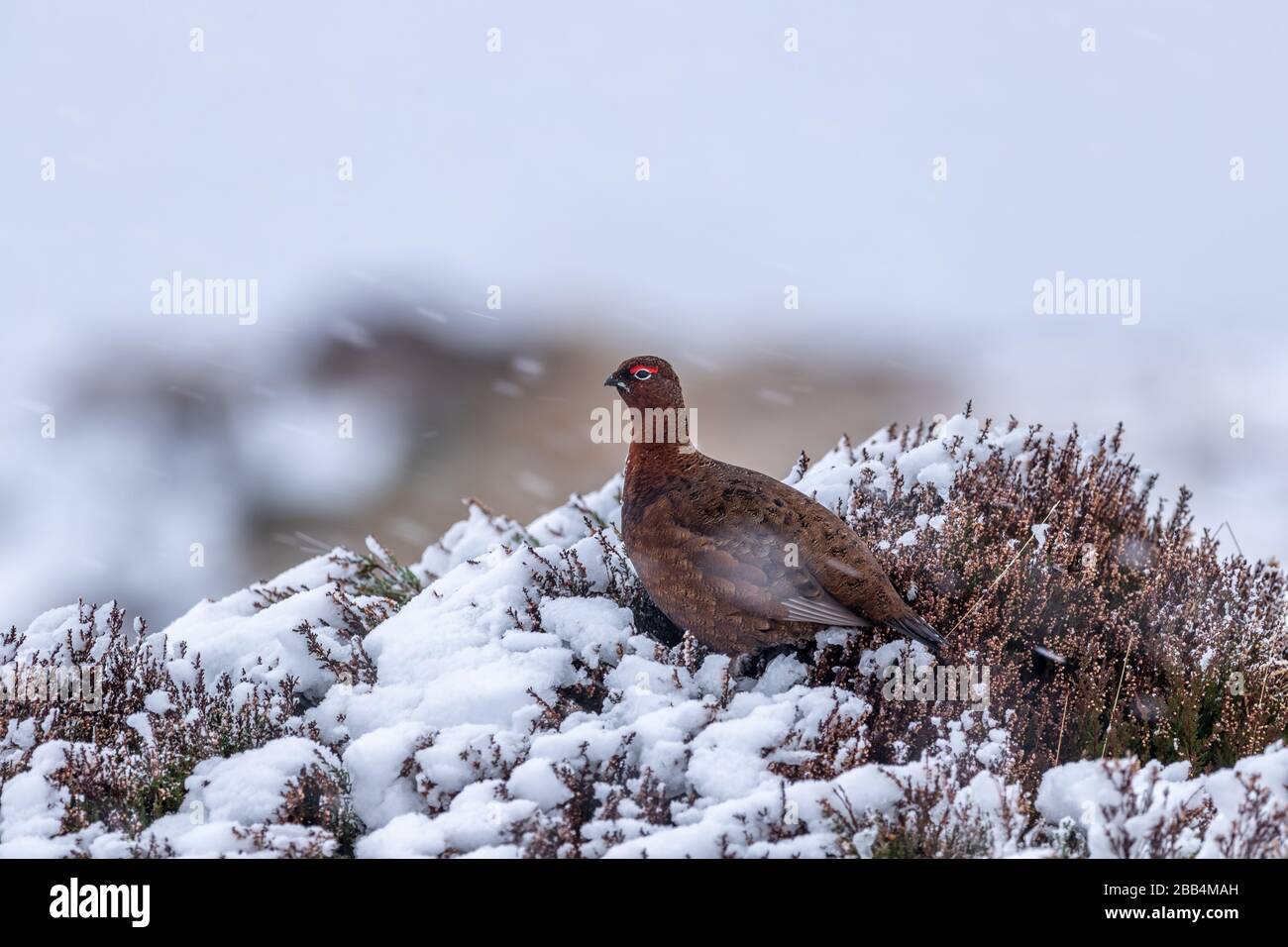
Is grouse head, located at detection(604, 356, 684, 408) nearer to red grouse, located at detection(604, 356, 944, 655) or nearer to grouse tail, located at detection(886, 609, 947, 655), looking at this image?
red grouse, located at detection(604, 356, 944, 655)

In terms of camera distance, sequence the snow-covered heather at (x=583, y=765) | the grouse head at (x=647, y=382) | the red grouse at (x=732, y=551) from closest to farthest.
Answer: the snow-covered heather at (x=583, y=765), the red grouse at (x=732, y=551), the grouse head at (x=647, y=382)

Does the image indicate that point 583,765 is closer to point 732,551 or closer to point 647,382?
point 732,551

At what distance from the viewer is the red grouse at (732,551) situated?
3285 mm

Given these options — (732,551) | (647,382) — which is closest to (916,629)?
(732,551)

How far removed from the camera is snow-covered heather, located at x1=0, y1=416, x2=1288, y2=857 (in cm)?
285

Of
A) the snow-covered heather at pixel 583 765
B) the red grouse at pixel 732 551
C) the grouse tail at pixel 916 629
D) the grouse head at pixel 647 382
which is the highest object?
the grouse head at pixel 647 382

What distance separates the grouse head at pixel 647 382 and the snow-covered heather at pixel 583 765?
609 millimetres

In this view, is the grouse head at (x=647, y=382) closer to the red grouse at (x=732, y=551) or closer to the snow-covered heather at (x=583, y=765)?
the red grouse at (x=732, y=551)

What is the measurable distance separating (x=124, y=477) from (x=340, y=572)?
23.9 ft

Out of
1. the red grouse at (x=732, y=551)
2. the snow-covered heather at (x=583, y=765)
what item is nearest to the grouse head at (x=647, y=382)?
the red grouse at (x=732, y=551)

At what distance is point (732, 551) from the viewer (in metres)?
3.37

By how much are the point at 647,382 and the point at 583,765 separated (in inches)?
53.8
